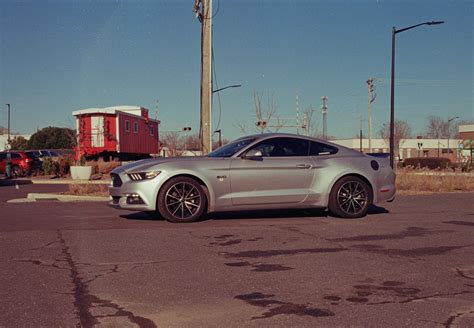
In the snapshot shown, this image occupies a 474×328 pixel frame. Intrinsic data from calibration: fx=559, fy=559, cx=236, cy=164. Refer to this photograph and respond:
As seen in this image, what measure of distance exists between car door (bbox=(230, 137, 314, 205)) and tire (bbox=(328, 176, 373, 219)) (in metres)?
0.52

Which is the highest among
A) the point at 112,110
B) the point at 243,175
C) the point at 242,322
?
the point at 112,110

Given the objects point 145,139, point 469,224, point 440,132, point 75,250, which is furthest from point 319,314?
point 440,132

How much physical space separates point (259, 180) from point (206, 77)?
912cm

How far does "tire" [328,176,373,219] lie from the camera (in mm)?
9430

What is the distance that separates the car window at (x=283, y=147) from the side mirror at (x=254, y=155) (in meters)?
0.21

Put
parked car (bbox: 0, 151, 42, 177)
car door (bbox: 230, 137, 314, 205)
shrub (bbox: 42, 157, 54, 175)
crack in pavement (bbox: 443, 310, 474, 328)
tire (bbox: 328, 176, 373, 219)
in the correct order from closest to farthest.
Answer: crack in pavement (bbox: 443, 310, 474, 328) → car door (bbox: 230, 137, 314, 205) → tire (bbox: 328, 176, 373, 219) → shrub (bbox: 42, 157, 54, 175) → parked car (bbox: 0, 151, 42, 177)

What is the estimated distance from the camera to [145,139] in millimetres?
39469

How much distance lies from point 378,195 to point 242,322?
20.1 ft

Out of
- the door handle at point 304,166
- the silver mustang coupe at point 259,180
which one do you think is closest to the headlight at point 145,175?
the silver mustang coupe at point 259,180

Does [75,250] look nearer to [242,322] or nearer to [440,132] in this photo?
[242,322]

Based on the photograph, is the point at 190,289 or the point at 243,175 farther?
the point at 243,175

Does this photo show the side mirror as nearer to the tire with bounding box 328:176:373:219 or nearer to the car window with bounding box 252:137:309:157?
the car window with bounding box 252:137:309:157

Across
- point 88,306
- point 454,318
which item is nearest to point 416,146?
point 454,318

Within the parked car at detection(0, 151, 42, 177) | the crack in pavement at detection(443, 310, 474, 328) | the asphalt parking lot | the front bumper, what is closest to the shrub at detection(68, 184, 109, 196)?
the asphalt parking lot
